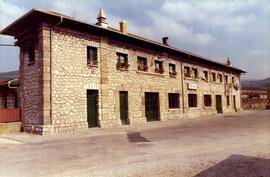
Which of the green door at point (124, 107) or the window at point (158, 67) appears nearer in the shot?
the green door at point (124, 107)

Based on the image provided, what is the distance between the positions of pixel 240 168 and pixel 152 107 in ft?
43.6

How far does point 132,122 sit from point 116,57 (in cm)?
421

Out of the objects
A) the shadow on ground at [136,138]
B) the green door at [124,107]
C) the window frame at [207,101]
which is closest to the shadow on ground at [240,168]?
the shadow on ground at [136,138]

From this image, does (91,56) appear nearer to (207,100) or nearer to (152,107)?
(152,107)

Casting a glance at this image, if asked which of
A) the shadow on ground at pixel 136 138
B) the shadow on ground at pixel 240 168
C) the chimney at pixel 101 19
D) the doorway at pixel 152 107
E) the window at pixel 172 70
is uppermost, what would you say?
the chimney at pixel 101 19

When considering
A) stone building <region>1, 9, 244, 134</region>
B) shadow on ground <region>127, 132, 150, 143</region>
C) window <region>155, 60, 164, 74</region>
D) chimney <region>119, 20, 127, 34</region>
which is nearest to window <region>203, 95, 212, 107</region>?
stone building <region>1, 9, 244, 134</region>

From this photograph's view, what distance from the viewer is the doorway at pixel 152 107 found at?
18394mm

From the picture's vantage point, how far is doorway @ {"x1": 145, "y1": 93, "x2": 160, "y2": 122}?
60.3ft

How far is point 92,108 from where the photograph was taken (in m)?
14.7

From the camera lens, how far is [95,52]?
49.7 feet

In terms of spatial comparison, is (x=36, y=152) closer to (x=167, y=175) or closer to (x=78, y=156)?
(x=78, y=156)

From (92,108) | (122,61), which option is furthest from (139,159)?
(122,61)

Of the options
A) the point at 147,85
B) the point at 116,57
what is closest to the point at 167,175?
the point at 116,57

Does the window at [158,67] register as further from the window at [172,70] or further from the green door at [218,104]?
the green door at [218,104]
